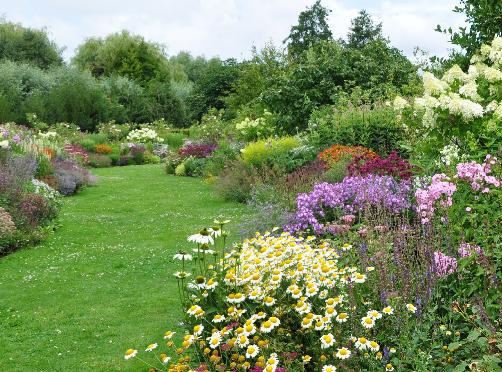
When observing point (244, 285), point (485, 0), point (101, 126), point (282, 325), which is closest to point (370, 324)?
point (282, 325)

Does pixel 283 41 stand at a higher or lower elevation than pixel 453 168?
higher

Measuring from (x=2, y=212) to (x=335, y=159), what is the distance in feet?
18.3

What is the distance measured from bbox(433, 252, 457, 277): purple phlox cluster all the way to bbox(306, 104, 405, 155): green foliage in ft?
23.1

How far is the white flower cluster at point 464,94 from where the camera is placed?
478 centimetres

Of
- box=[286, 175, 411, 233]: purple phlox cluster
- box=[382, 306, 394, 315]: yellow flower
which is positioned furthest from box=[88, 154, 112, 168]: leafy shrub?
box=[382, 306, 394, 315]: yellow flower

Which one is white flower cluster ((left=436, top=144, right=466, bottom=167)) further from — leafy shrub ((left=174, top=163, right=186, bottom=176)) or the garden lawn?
leafy shrub ((left=174, top=163, right=186, bottom=176))

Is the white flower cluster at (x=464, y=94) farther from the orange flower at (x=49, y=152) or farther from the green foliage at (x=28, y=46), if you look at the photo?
the green foliage at (x=28, y=46)

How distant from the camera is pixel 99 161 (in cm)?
2292

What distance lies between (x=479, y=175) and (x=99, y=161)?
2045 cm

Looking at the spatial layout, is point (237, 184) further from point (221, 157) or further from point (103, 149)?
point (103, 149)

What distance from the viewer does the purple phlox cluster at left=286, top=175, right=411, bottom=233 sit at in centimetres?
675

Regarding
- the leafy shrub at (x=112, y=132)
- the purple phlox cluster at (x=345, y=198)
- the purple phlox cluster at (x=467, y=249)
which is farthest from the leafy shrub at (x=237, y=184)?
the leafy shrub at (x=112, y=132)

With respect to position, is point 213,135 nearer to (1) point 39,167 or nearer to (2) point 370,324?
(1) point 39,167

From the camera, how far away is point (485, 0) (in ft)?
22.2
